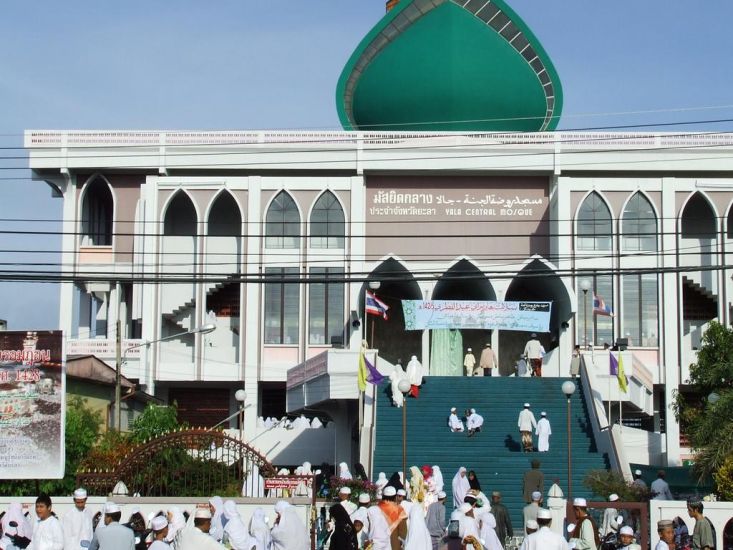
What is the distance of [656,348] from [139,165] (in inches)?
630

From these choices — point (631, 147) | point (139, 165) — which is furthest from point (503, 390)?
point (139, 165)

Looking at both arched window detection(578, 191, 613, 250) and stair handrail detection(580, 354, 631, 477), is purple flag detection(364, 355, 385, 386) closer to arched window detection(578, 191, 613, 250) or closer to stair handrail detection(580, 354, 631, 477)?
stair handrail detection(580, 354, 631, 477)

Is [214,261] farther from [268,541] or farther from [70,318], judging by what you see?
[268,541]

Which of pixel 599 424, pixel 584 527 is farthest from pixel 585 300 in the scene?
pixel 584 527

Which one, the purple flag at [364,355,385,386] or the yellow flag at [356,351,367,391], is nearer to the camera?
the yellow flag at [356,351,367,391]

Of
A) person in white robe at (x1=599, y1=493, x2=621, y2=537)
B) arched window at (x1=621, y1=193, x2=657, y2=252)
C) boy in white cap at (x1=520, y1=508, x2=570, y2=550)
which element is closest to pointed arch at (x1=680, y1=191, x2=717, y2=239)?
arched window at (x1=621, y1=193, x2=657, y2=252)

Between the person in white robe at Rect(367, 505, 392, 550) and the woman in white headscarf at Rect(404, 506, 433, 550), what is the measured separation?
474mm

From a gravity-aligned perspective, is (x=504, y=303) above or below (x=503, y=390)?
above

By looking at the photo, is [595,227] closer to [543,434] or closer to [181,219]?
[181,219]

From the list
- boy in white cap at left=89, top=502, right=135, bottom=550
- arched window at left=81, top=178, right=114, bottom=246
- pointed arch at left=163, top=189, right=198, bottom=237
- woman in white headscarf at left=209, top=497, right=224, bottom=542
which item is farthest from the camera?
pointed arch at left=163, top=189, right=198, bottom=237

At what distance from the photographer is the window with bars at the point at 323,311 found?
39938 mm

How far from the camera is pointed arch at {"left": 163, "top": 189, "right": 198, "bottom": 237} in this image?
41591mm

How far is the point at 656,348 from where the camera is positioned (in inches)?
1551

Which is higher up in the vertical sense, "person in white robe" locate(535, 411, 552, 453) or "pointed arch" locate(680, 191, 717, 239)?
"pointed arch" locate(680, 191, 717, 239)
